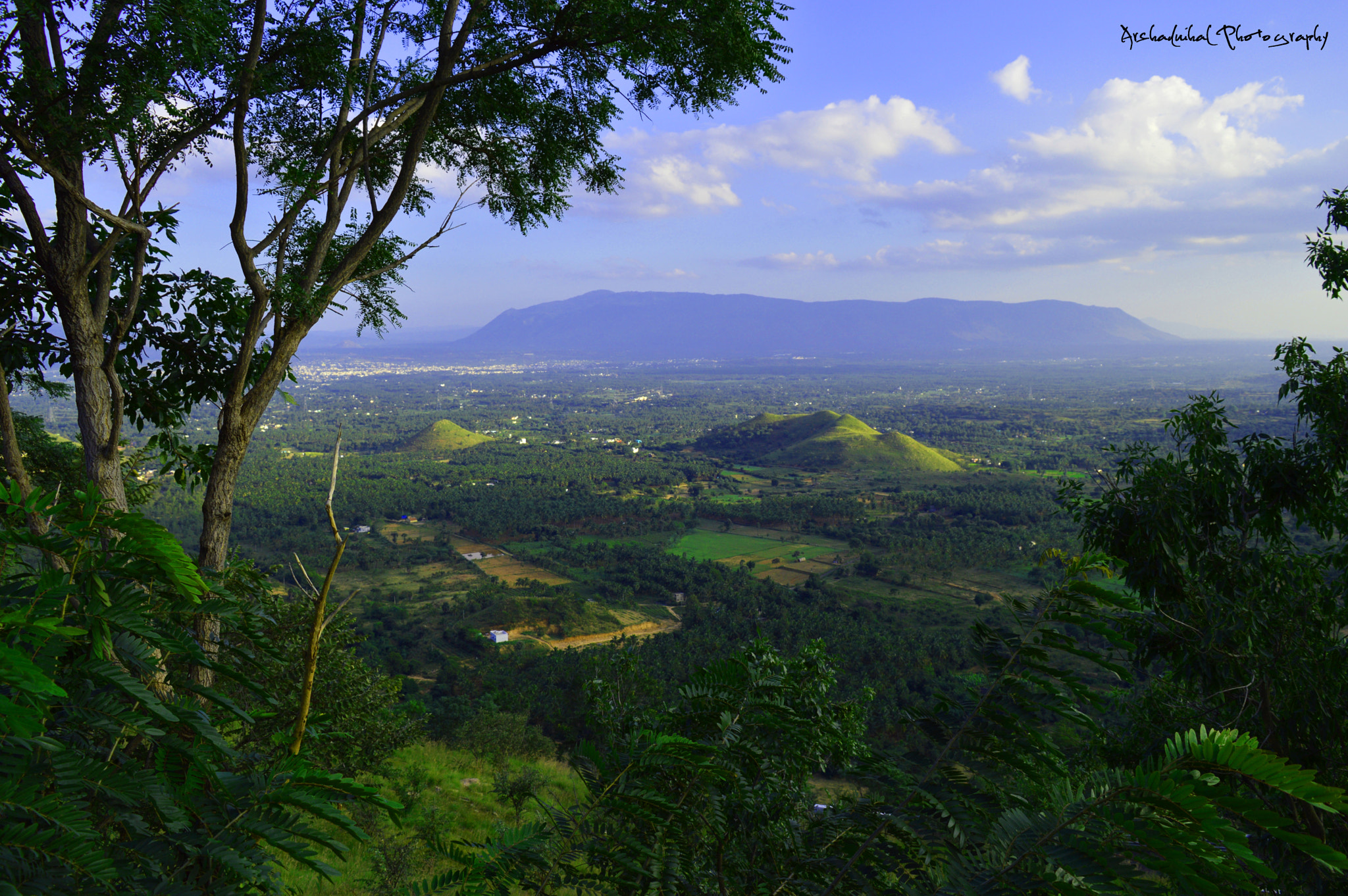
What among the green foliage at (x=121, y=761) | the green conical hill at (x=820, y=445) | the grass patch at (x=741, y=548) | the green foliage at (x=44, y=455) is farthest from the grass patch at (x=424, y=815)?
the green conical hill at (x=820, y=445)

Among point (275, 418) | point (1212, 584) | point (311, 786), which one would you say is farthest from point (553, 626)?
point (275, 418)

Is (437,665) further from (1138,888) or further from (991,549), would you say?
(991,549)

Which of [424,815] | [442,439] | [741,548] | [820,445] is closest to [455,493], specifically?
[442,439]

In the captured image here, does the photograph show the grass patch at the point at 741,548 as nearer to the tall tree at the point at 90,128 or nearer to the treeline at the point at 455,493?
the treeline at the point at 455,493

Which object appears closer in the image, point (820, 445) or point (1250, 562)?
point (1250, 562)

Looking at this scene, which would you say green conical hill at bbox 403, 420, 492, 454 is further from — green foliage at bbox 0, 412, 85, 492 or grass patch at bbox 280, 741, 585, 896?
green foliage at bbox 0, 412, 85, 492

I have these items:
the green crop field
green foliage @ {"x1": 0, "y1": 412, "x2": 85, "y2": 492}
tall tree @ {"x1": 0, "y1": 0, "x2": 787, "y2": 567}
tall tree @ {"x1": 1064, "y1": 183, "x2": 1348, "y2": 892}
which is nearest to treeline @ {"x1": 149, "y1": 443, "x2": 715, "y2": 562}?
the green crop field

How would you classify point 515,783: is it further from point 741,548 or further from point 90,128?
point 741,548

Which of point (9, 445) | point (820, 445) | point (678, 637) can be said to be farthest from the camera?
point (820, 445)
